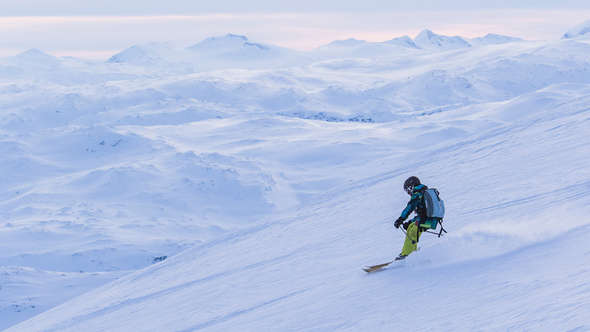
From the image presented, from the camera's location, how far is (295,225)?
15.7 metres

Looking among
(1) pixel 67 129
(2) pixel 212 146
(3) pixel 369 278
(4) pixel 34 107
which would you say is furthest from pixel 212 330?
(4) pixel 34 107

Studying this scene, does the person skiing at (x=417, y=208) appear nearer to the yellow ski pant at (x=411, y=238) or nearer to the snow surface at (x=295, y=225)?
the yellow ski pant at (x=411, y=238)

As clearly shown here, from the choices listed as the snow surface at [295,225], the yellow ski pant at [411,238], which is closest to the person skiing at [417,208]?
the yellow ski pant at [411,238]

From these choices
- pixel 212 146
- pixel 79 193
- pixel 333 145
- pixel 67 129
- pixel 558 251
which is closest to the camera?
pixel 558 251

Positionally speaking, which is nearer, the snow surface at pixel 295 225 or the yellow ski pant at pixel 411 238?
the snow surface at pixel 295 225

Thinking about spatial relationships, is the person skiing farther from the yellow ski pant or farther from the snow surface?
the snow surface

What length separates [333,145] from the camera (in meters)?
60.1

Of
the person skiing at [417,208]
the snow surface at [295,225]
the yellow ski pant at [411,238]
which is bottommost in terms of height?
the snow surface at [295,225]

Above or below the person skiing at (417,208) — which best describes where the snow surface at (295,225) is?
below

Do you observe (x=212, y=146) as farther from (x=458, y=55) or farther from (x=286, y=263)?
(x=458, y=55)

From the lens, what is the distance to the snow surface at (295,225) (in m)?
6.98

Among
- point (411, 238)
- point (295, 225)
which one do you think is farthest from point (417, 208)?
point (295, 225)

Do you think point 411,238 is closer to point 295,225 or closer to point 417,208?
point 417,208

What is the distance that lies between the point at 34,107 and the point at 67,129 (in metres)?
62.6
